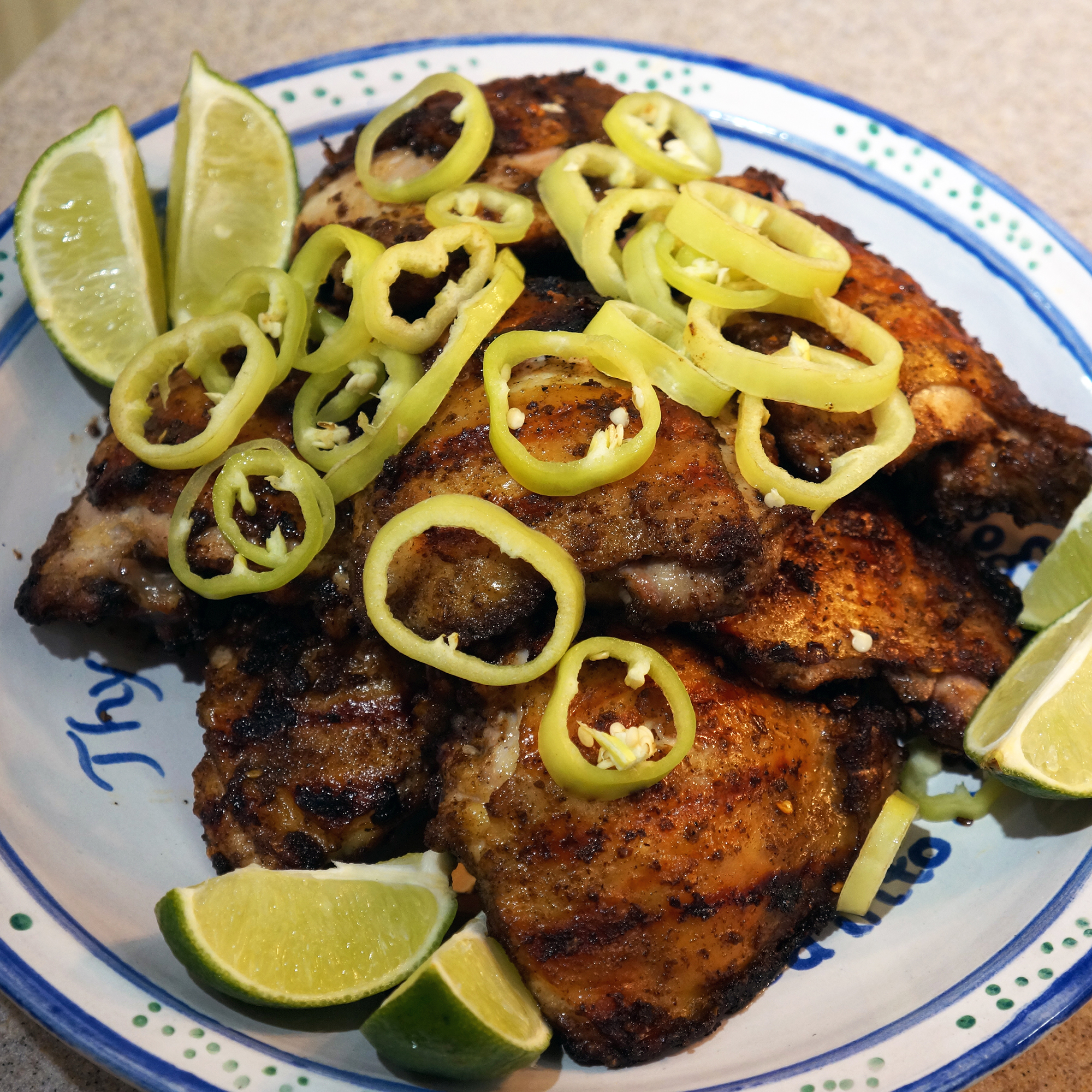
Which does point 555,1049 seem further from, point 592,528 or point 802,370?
point 802,370

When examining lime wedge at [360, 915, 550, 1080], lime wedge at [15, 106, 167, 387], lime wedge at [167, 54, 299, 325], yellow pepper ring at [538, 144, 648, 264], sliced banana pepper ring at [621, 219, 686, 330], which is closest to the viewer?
lime wedge at [360, 915, 550, 1080]

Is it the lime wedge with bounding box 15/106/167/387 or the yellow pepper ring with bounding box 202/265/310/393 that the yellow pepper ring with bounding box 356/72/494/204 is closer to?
the yellow pepper ring with bounding box 202/265/310/393

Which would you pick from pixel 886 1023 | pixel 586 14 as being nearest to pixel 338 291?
pixel 886 1023

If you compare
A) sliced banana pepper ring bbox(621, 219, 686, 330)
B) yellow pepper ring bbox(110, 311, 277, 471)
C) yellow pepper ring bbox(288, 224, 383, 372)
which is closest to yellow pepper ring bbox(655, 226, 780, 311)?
sliced banana pepper ring bbox(621, 219, 686, 330)

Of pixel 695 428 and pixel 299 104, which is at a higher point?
pixel 299 104

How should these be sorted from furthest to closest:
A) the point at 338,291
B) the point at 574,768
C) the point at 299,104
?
the point at 299,104 < the point at 338,291 < the point at 574,768

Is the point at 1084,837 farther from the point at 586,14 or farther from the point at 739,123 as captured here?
the point at 586,14
